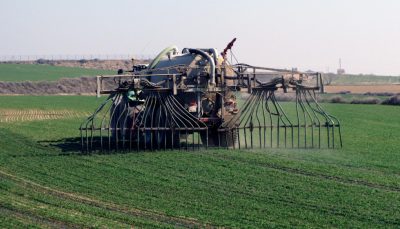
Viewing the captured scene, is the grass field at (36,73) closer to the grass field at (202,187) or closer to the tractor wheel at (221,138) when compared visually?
the tractor wheel at (221,138)

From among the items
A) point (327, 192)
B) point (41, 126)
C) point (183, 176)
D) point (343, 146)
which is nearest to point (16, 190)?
point (183, 176)

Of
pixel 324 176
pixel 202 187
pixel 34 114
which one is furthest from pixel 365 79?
pixel 202 187

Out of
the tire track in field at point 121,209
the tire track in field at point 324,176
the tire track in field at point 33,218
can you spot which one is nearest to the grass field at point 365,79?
the tire track in field at point 324,176

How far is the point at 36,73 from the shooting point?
4377 inches

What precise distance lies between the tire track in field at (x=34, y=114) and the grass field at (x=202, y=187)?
701 inches

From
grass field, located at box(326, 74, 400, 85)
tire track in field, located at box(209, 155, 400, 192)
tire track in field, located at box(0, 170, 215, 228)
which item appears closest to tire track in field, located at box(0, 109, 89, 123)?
tire track in field, located at box(209, 155, 400, 192)

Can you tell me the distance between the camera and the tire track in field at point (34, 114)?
45906 millimetres

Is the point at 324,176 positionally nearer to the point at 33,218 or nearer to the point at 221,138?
the point at 33,218

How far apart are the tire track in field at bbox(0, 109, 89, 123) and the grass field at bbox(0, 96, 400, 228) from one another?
58.4ft

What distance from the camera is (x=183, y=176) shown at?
19766 mm

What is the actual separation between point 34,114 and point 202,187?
34.0 m

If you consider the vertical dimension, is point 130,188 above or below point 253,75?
below

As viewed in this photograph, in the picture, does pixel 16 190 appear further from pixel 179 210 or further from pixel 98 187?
pixel 179 210

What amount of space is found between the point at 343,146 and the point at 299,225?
45.2 feet
